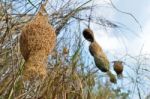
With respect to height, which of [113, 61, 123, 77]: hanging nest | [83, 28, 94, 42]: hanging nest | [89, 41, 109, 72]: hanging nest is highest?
[83, 28, 94, 42]: hanging nest

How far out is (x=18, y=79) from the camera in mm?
1578

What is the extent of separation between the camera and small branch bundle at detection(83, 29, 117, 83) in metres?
1.81

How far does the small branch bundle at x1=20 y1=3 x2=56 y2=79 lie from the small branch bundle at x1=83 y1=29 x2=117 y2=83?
0.38m

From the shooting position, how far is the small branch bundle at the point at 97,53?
1.81 meters

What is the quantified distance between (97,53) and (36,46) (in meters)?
0.51

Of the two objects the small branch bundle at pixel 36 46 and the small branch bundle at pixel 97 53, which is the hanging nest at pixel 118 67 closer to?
the small branch bundle at pixel 97 53

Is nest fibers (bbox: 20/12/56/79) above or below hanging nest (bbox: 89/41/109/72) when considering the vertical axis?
above

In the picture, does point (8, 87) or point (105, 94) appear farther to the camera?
point (105, 94)

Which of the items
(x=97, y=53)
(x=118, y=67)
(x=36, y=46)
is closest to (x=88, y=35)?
(x=97, y=53)

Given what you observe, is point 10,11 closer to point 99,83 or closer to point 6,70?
point 6,70

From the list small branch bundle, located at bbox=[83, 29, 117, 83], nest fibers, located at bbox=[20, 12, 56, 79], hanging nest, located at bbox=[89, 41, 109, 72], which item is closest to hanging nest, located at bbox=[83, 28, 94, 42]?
small branch bundle, located at bbox=[83, 29, 117, 83]

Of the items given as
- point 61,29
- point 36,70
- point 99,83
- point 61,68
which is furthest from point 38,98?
point 99,83

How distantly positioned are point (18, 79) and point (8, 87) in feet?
0.64

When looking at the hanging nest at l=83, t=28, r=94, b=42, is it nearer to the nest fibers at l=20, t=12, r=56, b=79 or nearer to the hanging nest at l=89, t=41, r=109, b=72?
the hanging nest at l=89, t=41, r=109, b=72
